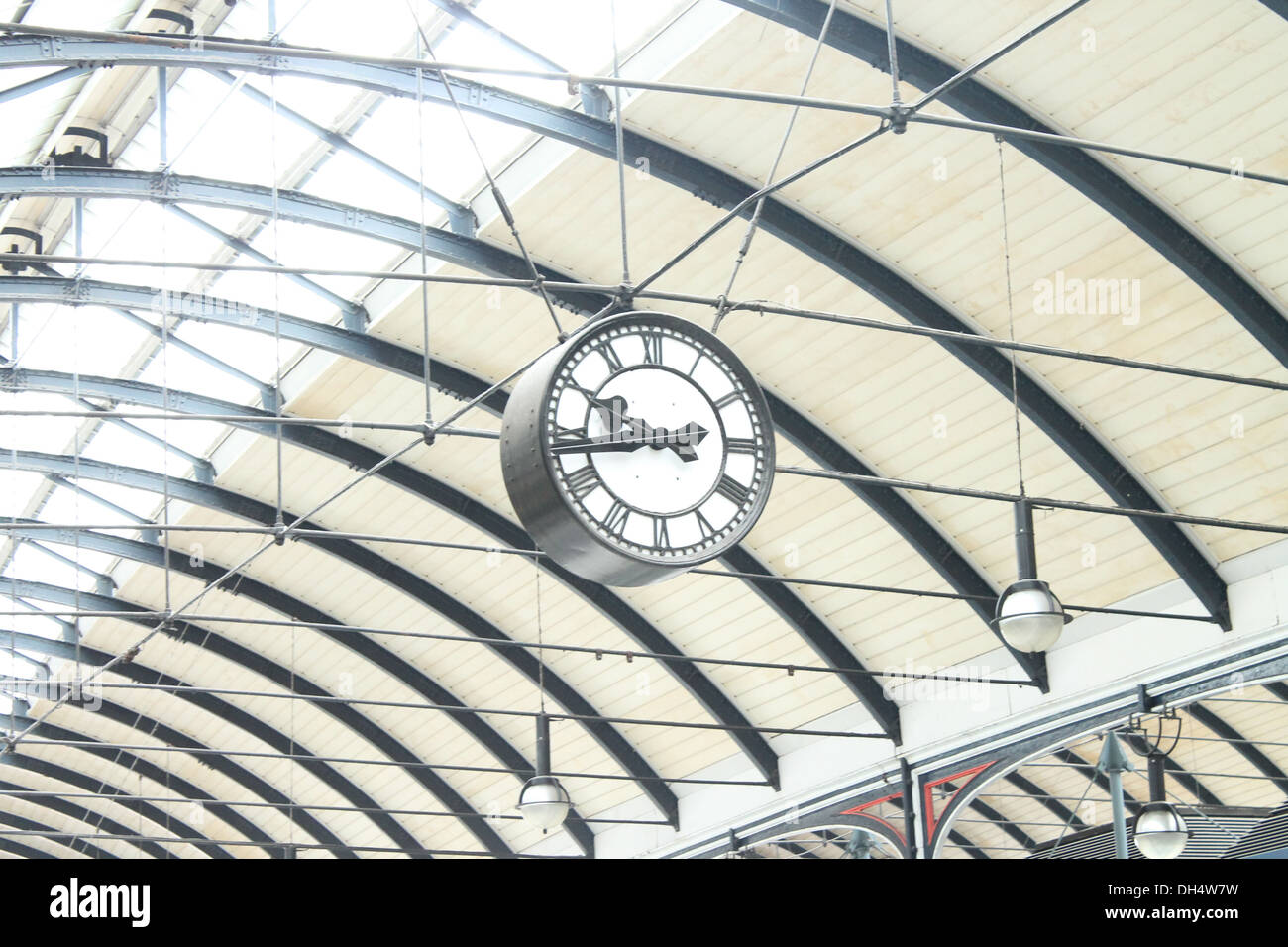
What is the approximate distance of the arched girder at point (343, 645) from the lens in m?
24.9

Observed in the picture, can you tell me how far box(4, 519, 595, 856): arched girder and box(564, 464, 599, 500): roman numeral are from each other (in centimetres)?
1687

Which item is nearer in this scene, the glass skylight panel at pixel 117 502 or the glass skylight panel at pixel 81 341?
the glass skylight panel at pixel 81 341

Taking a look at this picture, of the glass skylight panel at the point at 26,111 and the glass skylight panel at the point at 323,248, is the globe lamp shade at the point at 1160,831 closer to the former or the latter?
the glass skylight panel at the point at 323,248

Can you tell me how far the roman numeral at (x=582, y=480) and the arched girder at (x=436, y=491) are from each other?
44.5 feet

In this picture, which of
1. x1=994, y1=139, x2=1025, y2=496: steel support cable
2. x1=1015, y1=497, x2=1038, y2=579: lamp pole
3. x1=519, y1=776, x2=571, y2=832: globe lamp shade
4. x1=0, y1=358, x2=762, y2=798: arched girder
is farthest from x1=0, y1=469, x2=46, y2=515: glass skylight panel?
x1=1015, y1=497, x2=1038, y2=579: lamp pole

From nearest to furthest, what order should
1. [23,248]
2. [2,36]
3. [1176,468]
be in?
[2,36]
[1176,468]
[23,248]

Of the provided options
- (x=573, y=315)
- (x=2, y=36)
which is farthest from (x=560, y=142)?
(x=2, y=36)

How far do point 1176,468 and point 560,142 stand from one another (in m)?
7.70

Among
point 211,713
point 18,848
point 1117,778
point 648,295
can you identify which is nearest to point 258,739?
point 211,713

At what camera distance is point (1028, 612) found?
12500mm

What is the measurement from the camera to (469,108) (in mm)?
14617

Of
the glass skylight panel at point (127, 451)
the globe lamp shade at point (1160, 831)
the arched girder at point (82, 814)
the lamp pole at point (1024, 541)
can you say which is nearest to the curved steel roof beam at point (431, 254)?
the globe lamp shade at point (1160, 831)

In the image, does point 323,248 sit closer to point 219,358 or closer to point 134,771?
point 219,358
